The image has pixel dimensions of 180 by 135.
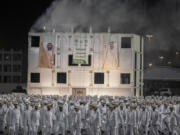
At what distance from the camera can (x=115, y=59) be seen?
48156mm

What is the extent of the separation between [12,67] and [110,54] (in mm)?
38621

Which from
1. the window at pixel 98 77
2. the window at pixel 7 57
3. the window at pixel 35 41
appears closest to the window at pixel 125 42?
the window at pixel 98 77

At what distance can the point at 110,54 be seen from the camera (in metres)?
48.3

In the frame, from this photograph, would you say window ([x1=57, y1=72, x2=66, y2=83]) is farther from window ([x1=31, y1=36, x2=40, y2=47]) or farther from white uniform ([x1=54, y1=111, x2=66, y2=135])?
white uniform ([x1=54, y1=111, x2=66, y2=135])

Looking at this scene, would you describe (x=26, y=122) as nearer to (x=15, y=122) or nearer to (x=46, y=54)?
(x=15, y=122)

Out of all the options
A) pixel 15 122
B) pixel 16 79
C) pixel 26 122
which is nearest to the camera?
pixel 26 122

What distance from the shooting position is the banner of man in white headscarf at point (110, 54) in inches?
1895

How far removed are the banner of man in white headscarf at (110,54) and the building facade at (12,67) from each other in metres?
33.4

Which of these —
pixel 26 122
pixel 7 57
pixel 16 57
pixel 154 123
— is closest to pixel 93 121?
pixel 26 122

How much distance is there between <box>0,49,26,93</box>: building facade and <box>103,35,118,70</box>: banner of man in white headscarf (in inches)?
1315

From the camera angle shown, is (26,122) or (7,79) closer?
(26,122)

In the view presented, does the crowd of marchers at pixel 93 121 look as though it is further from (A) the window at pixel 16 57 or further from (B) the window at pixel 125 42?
(A) the window at pixel 16 57

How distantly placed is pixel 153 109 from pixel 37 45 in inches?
1167

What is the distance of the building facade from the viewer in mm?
79688
